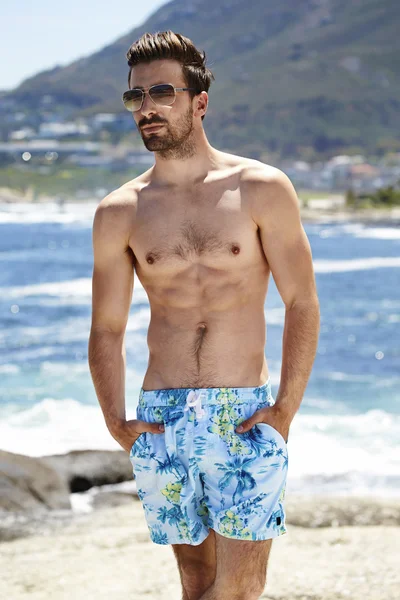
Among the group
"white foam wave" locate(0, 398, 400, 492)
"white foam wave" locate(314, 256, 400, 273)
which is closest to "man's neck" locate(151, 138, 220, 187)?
"white foam wave" locate(0, 398, 400, 492)

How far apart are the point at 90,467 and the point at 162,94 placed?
6.64 metres

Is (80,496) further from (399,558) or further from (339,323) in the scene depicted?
(339,323)

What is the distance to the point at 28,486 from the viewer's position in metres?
8.32

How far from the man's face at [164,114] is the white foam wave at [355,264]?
47.3 meters

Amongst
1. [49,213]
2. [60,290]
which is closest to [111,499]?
[60,290]

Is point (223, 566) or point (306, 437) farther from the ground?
point (223, 566)

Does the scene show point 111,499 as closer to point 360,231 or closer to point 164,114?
point 164,114

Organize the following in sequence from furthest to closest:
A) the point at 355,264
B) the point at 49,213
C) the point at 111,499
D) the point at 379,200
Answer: the point at 49,213, the point at 379,200, the point at 355,264, the point at 111,499

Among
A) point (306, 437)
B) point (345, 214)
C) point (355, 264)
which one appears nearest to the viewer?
point (306, 437)

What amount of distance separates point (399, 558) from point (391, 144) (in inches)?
6523

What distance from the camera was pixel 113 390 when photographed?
313 cm

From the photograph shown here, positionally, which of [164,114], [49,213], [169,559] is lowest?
[169,559]

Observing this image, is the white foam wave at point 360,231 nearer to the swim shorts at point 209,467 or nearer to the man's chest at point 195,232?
the man's chest at point 195,232

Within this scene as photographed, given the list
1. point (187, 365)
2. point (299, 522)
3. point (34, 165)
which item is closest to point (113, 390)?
point (187, 365)
